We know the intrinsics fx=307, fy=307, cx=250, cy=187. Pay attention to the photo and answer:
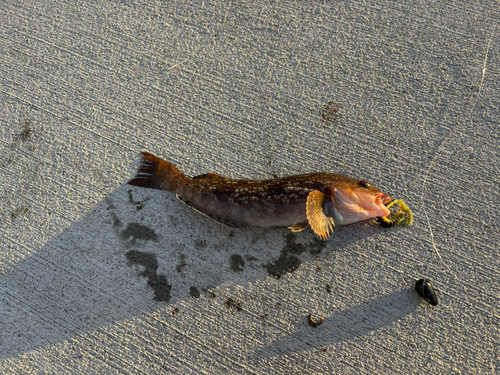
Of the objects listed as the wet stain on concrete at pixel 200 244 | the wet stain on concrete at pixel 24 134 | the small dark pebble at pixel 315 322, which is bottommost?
the small dark pebble at pixel 315 322

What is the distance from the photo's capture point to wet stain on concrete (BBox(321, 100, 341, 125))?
3303 mm

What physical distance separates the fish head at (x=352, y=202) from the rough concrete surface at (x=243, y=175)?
0.28m

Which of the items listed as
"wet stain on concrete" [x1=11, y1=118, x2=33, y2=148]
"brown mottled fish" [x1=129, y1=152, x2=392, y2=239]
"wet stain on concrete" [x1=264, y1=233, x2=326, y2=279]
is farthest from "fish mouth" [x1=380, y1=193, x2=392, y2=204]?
"wet stain on concrete" [x1=11, y1=118, x2=33, y2=148]

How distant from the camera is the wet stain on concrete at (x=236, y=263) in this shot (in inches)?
119

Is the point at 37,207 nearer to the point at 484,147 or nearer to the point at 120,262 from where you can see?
the point at 120,262

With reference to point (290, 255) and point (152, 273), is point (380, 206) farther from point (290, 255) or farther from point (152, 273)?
point (152, 273)

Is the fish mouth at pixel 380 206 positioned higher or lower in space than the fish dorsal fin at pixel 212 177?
higher

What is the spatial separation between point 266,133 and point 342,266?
1.57 meters

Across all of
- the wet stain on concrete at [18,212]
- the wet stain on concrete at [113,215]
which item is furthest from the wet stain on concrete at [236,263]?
the wet stain on concrete at [18,212]

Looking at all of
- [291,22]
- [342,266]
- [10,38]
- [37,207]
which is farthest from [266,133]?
[10,38]

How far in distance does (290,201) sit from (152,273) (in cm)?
156

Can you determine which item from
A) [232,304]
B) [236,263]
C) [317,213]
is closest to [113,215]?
[236,263]

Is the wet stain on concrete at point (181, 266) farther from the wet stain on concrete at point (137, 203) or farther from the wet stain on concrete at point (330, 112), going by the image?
the wet stain on concrete at point (330, 112)

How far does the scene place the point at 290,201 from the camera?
272 centimetres
